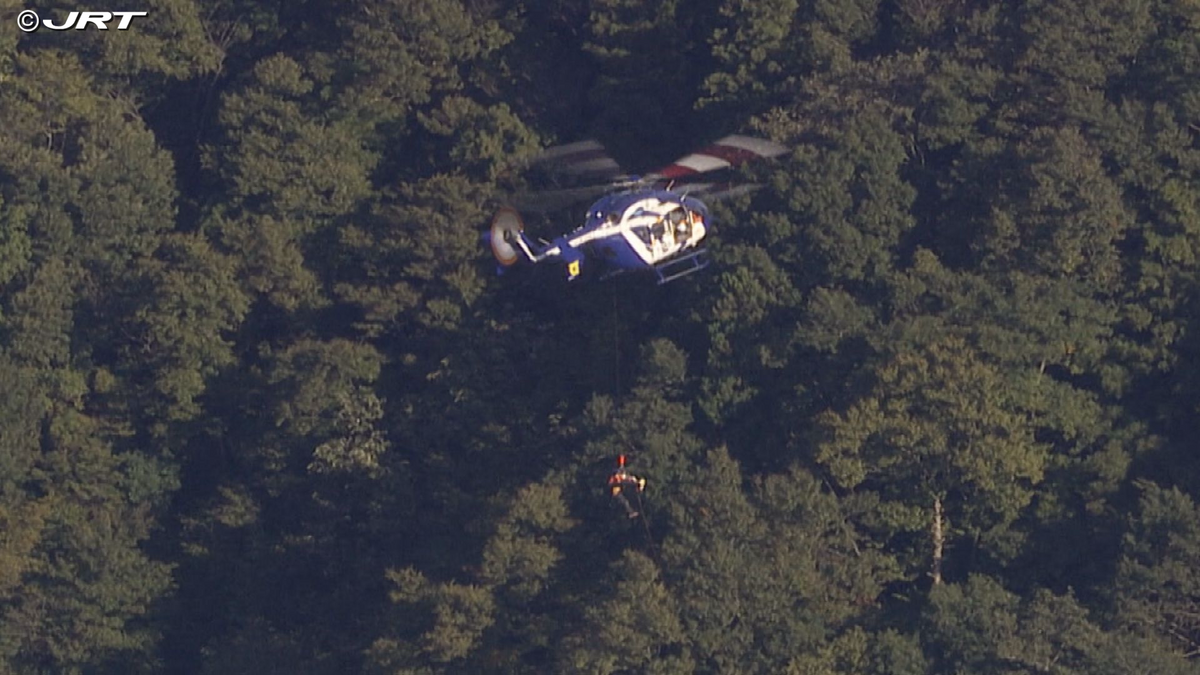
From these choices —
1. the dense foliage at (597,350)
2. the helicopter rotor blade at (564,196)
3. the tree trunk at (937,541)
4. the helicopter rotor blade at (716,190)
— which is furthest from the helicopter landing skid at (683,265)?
the tree trunk at (937,541)

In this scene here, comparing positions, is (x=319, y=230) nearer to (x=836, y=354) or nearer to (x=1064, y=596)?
(x=836, y=354)

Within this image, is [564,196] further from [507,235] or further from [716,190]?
[716,190]

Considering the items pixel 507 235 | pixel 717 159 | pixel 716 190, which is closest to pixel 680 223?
pixel 717 159

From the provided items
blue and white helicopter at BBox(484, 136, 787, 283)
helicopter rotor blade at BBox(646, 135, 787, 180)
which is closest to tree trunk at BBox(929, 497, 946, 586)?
blue and white helicopter at BBox(484, 136, 787, 283)

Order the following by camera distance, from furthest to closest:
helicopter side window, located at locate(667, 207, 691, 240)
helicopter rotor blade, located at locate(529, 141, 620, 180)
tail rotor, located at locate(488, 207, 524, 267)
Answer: tail rotor, located at locate(488, 207, 524, 267) → helicopter rotor blade, located at locate(529, 141, 620, 180) → helicopter side window, located at locate(667, 207, 691, 240)

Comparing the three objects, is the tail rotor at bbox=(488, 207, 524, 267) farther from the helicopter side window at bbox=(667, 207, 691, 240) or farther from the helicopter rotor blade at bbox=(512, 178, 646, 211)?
the helicopter side window at bbox=(667, 207, 691, 240)

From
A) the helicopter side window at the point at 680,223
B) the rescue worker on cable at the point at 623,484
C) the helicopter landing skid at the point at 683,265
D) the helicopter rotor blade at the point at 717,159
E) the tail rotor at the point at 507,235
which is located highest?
the helicopter rotor blade at the point at 717,159

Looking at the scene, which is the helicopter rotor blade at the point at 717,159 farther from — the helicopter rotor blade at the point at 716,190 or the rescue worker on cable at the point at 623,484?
the rescue worker on cable at the point at 623,484
